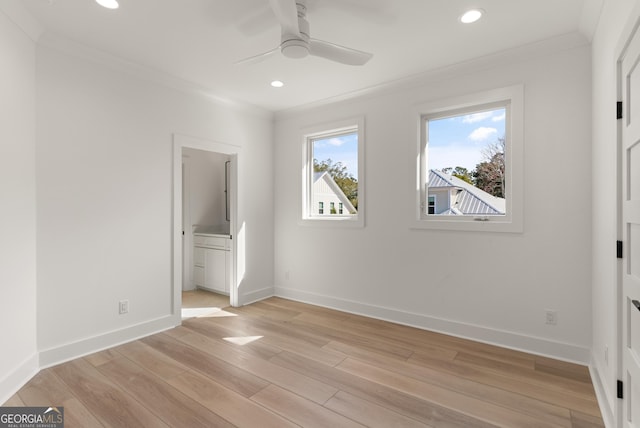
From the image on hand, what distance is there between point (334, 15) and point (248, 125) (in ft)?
7.43

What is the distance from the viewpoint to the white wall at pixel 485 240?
2.60 m

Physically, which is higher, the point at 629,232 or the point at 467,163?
the point at 467,163

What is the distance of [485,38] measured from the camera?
2.61 metres

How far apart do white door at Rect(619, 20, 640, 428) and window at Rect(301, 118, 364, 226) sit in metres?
2.38

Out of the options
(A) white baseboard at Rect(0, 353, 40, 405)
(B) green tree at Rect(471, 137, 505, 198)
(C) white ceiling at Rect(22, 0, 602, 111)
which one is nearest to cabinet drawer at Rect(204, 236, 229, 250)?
(C) white ceiling at Rect(22, 0, 602, 111)

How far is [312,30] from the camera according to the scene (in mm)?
2504

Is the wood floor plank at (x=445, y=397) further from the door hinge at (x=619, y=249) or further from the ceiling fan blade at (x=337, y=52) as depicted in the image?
the ceiling fan blade at (x=337, y=52)

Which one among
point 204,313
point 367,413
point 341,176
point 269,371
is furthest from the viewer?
point 341,176

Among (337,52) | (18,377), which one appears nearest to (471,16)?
(337,52)

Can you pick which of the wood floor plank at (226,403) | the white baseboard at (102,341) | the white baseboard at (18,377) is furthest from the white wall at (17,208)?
the wood floor plank at (226,403)

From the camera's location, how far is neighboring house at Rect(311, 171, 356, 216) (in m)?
4.14

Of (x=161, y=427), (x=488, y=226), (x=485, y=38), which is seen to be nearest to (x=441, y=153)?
(x=488, y=226)

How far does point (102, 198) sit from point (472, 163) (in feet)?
11.4

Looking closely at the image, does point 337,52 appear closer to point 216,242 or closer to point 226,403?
point 226,403
